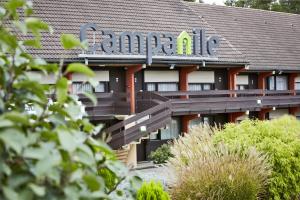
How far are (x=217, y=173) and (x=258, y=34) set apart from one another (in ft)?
82.2

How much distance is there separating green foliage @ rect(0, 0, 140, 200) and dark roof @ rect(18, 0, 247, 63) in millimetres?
17618

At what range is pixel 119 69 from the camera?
2311 centimetres

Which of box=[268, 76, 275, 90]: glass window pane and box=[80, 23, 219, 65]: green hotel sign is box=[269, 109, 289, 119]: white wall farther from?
box=[80, 23, 219, 65]: green hotel sign

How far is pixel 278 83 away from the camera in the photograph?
1230 inches

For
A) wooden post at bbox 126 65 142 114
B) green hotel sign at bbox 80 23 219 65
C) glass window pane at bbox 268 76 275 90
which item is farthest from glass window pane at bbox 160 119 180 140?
glass window pane at bbox 268 76 275 90

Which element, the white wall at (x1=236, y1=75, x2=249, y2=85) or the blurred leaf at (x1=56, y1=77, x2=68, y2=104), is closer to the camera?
the blurred leaf at (x1=56, y1=77, x2=68, y2=104)

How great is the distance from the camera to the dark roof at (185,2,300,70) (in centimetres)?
2994

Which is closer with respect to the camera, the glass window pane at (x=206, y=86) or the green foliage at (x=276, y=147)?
the green foliage at (x=276, y=147)

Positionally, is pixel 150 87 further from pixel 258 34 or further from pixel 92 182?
pixel 92 182

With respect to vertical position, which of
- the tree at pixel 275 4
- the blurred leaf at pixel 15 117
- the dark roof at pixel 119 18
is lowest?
the blurred leaf at pixel 15 117

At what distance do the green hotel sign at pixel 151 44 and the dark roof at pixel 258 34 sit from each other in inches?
186

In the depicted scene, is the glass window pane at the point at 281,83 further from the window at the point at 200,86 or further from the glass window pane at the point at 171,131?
the glass window pane at the point at 171,131

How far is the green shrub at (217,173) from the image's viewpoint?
879cm

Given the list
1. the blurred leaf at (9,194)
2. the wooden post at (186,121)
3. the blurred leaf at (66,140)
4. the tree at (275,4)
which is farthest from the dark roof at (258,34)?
the blurred leaf at (9,194)
